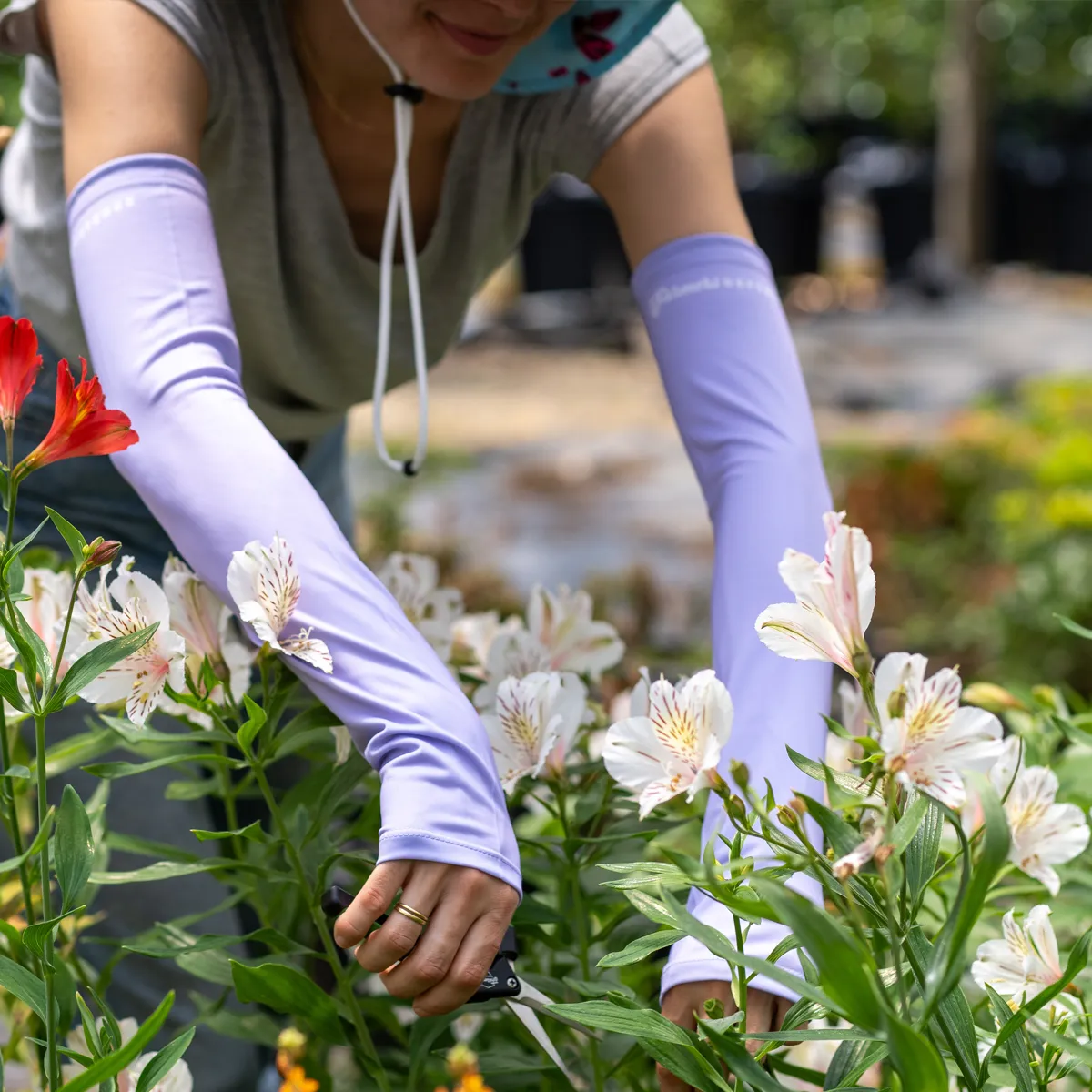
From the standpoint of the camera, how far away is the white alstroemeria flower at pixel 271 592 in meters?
0.72

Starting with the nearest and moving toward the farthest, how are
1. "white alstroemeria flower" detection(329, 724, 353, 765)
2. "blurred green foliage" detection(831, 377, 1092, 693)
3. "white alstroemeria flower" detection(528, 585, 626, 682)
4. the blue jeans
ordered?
"white alstroemeria flower" detection(329, 724, 353, 765) < "white alstroemeria flower" detection(528, 585, 626, 682) < the blue jeans < "blurred green foliage" detection(831, 377, 1092, 693)

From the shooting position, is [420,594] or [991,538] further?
[991,538]

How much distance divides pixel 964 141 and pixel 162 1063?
826 cm

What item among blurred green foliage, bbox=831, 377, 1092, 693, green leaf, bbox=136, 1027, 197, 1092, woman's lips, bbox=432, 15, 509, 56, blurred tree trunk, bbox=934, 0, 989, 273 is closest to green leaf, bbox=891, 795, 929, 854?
green leaf, bbox=136, 1027, 197, 1092

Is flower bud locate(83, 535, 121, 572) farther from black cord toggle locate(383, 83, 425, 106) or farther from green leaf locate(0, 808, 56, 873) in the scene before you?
black cord toggle locate(383, 83, 425, 106)

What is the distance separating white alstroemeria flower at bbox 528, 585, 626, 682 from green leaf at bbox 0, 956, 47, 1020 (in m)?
0.37

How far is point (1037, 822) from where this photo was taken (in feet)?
2.43

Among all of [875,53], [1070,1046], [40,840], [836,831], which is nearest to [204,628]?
[40,840]

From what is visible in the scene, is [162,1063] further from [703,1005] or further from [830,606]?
[830,606]

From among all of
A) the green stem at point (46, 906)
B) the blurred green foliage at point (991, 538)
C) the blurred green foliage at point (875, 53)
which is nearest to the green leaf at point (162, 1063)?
the green stem at point (46, 906)

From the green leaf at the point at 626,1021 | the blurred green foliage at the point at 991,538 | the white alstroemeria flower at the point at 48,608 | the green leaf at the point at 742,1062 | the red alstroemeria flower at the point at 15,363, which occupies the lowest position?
the blurred green foliage at the point at 991,538

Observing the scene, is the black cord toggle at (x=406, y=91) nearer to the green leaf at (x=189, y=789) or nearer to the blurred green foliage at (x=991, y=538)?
the green leaf at (x=189, y=789)

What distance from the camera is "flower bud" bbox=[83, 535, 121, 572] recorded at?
66cm

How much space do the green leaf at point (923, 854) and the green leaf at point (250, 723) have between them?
32cm
